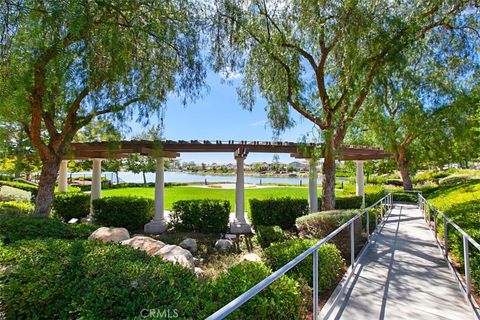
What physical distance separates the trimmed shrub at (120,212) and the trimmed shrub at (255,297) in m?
8.62

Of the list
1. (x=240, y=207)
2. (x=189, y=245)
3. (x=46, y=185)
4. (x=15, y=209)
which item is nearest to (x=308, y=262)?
(x=189, y=245)

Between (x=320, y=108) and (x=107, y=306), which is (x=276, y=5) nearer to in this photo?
(x=320, y=108)

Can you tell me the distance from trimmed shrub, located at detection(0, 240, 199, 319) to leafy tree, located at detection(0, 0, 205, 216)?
11.2ft

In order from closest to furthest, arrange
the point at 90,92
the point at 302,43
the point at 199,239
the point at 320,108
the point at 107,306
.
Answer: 1. the point at 107,306
2. the point at 90,92
3. the point at 302,43
4. the point at 320,108
5. the point at 199,239

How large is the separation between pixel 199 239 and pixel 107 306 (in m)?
7.02

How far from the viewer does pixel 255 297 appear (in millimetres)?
2812

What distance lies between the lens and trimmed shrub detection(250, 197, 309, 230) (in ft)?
34.9

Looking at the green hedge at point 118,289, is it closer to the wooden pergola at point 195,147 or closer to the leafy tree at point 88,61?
the leafy tree at point 88,61

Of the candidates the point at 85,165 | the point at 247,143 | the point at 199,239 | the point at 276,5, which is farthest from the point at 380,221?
the point at 85,165

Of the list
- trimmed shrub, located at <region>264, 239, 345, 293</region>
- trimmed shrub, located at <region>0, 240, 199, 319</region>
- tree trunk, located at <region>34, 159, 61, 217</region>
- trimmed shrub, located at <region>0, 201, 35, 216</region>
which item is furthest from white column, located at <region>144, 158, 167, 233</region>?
trimmed shrub, located at <region>264, 239, 345, 293</region>

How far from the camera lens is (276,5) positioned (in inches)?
306

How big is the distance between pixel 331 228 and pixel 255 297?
4136 mm

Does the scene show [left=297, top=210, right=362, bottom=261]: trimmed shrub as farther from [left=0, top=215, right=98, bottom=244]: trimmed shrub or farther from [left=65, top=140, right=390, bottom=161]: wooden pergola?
[left=0, top=215, right=98, bottom=244]: trimmed shrub

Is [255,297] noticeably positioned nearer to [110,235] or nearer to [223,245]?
[110,235]
